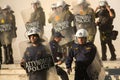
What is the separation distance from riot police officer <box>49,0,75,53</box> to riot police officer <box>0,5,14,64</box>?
1378mm

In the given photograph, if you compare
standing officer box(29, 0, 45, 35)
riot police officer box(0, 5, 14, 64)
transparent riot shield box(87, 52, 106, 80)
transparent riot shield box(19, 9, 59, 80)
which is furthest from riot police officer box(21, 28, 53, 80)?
riot police officer box(0, 5, 14, 64)

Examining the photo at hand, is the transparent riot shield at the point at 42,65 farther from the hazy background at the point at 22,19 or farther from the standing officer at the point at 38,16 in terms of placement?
the hazy background at the point at 22,19

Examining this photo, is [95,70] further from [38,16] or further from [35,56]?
[38,16]

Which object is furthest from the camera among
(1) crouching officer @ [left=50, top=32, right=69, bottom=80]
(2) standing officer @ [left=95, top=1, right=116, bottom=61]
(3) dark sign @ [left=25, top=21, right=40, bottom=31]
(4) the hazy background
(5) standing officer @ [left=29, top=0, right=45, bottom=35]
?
(4) the hazy background

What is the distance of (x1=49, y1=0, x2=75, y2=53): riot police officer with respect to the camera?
12.4 metres

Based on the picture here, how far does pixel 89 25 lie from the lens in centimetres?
1226

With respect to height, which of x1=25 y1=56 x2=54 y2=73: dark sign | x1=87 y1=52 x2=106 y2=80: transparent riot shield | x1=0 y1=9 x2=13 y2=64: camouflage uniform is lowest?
x1=87 y1=52 x2=106 y2=80: transparent riot shield

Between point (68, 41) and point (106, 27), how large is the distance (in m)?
1.00

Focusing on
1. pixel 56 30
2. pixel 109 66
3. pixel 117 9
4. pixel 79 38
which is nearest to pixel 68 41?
pixel 56 30

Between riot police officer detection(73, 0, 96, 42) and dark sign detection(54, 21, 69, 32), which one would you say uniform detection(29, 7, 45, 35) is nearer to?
dark sign detection(54, 21, 69, 32)

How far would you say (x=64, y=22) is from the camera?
491 inches

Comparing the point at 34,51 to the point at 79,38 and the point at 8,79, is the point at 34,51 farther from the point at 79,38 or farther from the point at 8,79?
the point at 8,79

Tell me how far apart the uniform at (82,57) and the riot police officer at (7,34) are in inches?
152

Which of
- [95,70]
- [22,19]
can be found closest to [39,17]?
[95,70]
